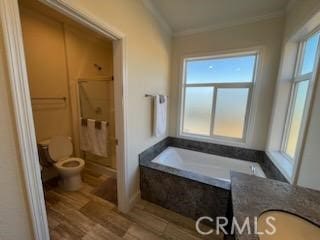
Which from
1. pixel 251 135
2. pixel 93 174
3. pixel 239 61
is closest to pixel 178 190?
pixel 251 135

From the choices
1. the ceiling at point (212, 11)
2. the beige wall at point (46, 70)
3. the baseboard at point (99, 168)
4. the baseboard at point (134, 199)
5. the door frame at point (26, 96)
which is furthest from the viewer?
the baseboard at point (99, 168)

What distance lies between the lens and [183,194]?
5.67 feet

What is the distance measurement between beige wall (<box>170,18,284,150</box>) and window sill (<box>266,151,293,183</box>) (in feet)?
0.83

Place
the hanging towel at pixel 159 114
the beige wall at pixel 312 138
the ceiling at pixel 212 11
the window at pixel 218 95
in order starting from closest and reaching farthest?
the beige wall at pixel 312 138 → the ceiling at pixel 212 11 → the hanging towel at pixel 159 114 → the window at pixel 218 95

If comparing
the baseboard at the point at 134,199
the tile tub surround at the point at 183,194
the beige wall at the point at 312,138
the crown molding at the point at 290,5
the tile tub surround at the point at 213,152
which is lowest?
the baseboard at the point at 134,199

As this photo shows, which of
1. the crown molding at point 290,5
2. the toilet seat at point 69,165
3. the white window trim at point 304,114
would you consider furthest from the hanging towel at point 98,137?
the crown molding at point 290,5

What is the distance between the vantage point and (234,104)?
2416 millimetres

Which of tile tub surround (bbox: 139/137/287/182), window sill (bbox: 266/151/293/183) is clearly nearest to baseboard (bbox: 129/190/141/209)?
tile tub surround (bbox: 139/137/287/182)

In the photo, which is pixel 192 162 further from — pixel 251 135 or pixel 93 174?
pixel 93 174

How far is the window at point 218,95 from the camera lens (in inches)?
90.7

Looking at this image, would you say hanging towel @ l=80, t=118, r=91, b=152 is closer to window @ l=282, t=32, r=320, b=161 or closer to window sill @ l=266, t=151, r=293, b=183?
window sill @ l=266, t=151, r=293, b=183

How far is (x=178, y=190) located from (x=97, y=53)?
273 centimetres

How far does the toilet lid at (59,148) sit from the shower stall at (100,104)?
18.8 inches

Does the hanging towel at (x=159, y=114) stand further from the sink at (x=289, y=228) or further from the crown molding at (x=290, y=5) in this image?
the crown molding at (x=290, y=5)
